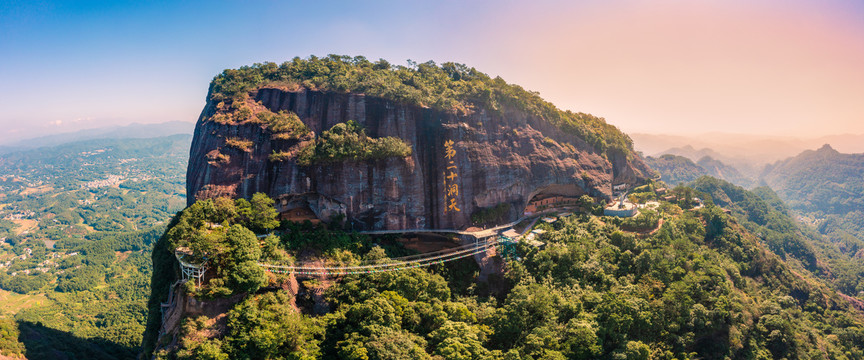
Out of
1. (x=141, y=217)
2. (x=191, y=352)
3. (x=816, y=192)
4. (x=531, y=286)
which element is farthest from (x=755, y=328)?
(x=141, y=217)

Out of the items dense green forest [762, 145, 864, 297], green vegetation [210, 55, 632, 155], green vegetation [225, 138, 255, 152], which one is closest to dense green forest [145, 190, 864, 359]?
green vegetation [225, 138, 255, 152]

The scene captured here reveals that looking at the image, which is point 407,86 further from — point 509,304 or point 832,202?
point 832,202

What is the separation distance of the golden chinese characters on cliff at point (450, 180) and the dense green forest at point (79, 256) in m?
31.2

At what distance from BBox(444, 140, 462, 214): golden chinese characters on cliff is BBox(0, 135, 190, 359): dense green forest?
31214 mm

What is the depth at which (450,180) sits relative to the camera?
31.5m

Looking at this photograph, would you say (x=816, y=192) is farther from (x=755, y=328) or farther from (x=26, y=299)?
(x=26, y=299)

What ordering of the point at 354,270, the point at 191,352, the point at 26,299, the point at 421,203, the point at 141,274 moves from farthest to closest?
the point at 141,274
the point at 26,299
the point at 421,203
the point at 354,270
the point at 191,352

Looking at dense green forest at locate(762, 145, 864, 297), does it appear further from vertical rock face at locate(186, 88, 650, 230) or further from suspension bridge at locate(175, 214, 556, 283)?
suspension bridge at locate(175, 214, 556, 283)

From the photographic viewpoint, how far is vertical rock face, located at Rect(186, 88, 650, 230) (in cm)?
2753

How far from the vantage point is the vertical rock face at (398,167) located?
90.3 feet

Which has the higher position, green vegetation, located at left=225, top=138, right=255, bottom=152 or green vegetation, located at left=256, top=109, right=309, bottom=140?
green vegetation, located at left=256, top=109, right=309, bottom=140

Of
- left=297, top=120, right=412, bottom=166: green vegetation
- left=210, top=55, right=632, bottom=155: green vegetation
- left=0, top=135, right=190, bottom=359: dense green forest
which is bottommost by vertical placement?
left=0, top=135, right=190, bottom=359: dense green forest

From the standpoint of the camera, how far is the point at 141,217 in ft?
372

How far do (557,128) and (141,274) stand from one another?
75.6m
